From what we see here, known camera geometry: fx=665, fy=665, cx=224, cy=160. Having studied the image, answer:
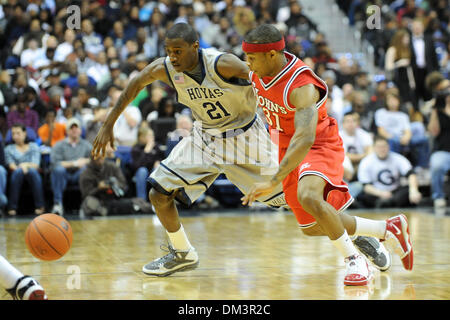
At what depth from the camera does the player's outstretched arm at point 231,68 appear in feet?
17.5

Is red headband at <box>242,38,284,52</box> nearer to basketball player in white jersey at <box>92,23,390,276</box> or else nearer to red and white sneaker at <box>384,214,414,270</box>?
basketball player in white jersey at <box>92,23,390,276</box>

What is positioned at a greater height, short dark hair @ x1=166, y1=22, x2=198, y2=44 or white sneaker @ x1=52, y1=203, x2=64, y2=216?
short dark hair @ x1=166, y1=22, x2=198, y2=44

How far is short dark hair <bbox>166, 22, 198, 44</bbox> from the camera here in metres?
5.16

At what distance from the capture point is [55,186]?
1029cm

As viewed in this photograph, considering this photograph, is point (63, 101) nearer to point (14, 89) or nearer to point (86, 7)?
point (14, 89)

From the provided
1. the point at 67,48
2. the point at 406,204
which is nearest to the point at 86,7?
the point at 67,48

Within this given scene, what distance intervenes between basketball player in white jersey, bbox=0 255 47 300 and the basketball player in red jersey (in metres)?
1.66

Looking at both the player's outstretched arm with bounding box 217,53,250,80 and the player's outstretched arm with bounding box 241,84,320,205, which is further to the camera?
the player's outstretched arm with bounding box 217,53,250,80

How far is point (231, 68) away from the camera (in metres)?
5.38

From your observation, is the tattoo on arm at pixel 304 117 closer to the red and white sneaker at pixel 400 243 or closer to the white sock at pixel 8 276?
the red and white sneaker at pixel 400 243

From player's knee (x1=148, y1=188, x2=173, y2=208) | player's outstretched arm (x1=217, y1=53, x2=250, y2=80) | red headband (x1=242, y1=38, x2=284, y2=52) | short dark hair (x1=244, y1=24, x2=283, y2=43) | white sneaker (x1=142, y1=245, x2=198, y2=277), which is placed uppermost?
short dark hair (x1=244, y1=24, x2=283, y2=43)

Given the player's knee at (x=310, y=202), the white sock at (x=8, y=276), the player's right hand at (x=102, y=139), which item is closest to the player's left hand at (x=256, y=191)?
the player's knee at (x=310, y=202)

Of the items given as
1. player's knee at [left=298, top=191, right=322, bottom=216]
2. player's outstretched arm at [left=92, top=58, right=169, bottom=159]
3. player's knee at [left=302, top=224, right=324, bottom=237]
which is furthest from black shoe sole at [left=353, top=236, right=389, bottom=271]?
player's outstretched arm at [left=92, top=58, right=169, bottom=159]

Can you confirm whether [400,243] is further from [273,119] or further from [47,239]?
[47,239]
